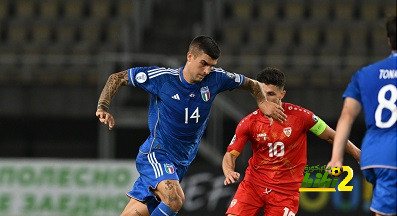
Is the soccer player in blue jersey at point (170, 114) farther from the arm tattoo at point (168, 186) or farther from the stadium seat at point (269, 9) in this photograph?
the stadium seat at point (269, 9)

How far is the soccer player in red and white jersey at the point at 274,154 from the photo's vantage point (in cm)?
765

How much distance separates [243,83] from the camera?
7719 mm

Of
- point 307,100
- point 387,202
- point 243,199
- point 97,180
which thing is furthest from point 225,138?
point 387,202

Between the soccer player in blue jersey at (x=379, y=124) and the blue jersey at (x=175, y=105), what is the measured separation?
2.21m

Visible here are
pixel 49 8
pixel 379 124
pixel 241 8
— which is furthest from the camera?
pixel 49 8

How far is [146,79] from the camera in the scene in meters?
7.47

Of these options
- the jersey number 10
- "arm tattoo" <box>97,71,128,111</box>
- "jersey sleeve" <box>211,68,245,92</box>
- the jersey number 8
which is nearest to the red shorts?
the jersey number 10

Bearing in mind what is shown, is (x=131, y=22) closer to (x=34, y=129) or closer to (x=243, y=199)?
(x=34, y=129)

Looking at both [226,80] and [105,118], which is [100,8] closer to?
[226,80]

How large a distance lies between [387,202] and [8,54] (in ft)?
42.6

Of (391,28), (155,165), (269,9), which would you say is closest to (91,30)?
(269,9)

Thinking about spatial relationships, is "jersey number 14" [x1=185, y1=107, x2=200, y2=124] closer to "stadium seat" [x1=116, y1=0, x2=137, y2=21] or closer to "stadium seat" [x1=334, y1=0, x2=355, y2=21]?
"stadium seat" [x1=116, y1=0, x2=137, y2=21]

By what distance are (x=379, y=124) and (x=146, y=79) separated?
104 inches

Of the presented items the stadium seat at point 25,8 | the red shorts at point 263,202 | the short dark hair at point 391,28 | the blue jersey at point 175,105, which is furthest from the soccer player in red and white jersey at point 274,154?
the stadium seat at point 25,8
